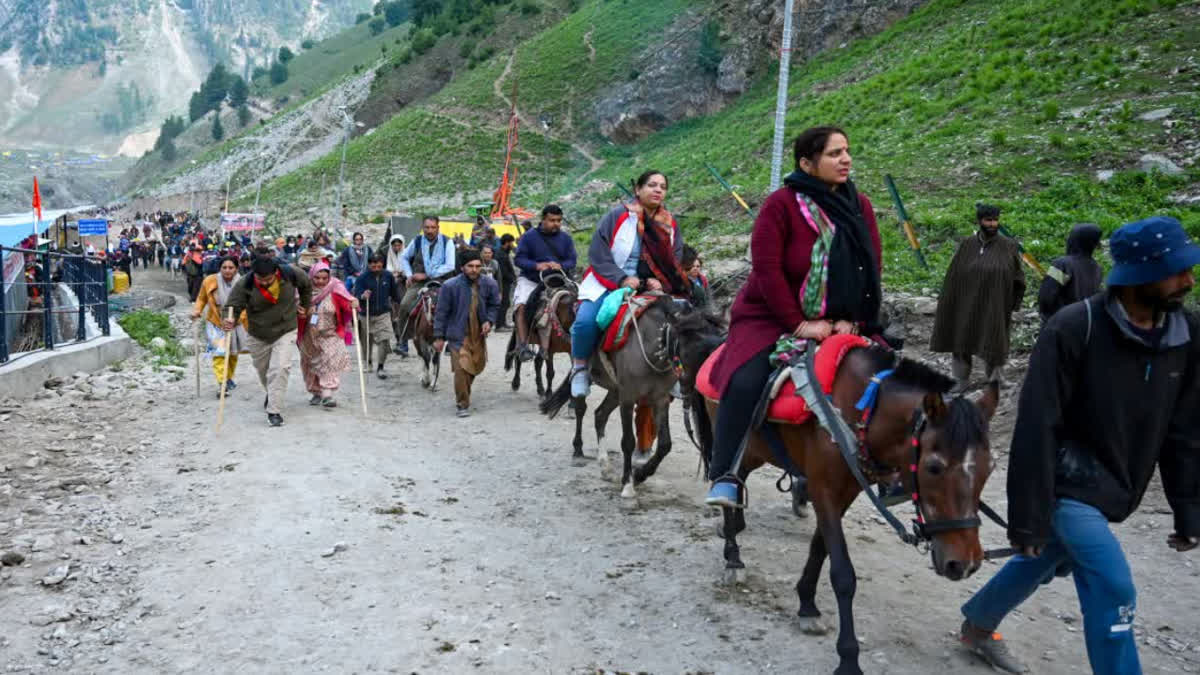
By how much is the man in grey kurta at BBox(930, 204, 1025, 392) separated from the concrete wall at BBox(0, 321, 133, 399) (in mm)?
10016

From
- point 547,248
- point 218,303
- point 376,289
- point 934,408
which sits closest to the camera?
point 934,408

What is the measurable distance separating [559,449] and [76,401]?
5.87 m

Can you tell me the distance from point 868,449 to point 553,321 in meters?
7.16

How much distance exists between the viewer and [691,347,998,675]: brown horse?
12.0 feet

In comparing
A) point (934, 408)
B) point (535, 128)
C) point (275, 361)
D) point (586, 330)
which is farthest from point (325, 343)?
point (535, 128)

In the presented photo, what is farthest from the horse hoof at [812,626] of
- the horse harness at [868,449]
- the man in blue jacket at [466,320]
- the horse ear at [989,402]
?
the man in blue jacket at [466,320]

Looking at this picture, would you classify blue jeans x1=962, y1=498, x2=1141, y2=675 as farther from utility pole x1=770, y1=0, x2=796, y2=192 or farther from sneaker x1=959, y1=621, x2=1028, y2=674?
utility pole x1=770, y1=0, x2=796, y2=192

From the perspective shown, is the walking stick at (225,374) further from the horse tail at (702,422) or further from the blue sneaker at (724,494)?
the blue sneaker at (724,494)

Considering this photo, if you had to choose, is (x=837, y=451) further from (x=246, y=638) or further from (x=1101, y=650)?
(x=246, y=638)

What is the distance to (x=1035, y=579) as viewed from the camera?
4055 mm

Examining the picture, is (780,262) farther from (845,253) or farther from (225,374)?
(225,374)

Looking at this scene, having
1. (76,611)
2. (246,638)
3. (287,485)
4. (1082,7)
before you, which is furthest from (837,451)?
(1082,7)

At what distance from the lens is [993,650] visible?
4.45m

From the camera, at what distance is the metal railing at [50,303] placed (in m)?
12.1
